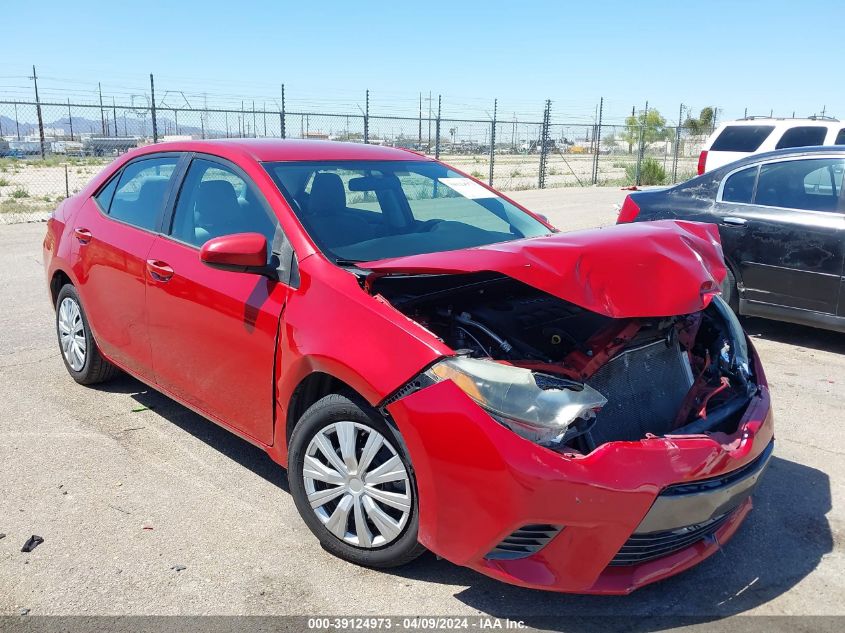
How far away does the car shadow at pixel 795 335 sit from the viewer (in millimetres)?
6402

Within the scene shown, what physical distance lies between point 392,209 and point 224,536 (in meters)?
1.85

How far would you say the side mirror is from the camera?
323cm

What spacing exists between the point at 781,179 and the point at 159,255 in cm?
502

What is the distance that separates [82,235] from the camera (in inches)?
187

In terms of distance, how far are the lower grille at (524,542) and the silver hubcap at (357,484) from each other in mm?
387

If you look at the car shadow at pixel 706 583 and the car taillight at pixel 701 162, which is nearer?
the car shadow at pixel 706 583

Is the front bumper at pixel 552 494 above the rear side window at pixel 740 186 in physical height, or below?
below

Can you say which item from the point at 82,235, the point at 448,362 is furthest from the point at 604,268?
the point at 82,235

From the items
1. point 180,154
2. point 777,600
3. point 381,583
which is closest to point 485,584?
point 381,583

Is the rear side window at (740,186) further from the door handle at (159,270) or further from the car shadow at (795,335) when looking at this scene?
the door handle at (159,270)

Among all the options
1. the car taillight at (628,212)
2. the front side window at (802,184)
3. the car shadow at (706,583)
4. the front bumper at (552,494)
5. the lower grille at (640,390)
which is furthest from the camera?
the car taillight at (628,212)

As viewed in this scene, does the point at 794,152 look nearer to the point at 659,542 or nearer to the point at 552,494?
the point at 659,542

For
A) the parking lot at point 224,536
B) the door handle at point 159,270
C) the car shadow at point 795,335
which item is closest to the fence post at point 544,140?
the car shadow at point 795,335

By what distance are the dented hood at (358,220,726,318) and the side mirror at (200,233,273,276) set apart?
461 mm
